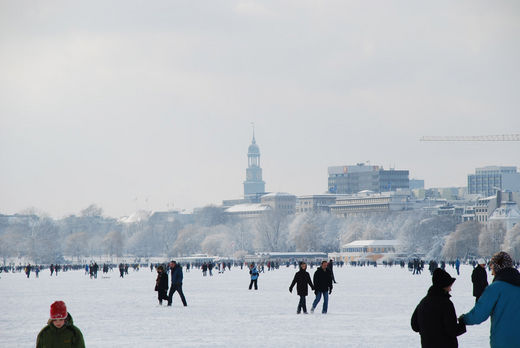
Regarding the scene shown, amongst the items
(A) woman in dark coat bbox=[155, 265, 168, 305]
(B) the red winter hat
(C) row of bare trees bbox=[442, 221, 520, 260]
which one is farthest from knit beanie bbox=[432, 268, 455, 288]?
(C) row of bare trees bbox=[442, 221, 520, 260]

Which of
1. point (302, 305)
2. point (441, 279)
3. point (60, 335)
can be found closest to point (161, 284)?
point (302, 305)

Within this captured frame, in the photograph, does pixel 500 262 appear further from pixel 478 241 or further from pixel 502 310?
pixel 478 241

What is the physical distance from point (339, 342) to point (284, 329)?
3.33 m

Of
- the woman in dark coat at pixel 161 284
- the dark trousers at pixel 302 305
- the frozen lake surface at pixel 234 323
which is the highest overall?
the woman in dark coat at pixel 161 284

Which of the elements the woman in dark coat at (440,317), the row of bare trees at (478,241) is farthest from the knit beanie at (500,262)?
the row of bare trees at (478,241)

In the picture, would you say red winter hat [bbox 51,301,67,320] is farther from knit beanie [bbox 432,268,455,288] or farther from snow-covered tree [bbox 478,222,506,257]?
snow-covered tree [bbox 478,222,506,257]

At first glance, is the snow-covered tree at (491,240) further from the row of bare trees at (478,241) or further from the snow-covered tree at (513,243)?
the snow-covered tree at (513,243)

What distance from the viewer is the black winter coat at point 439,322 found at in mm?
12070

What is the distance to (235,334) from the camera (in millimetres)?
23203

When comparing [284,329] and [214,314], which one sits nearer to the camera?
[284,329]

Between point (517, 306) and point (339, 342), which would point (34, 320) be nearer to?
point (339, 342)

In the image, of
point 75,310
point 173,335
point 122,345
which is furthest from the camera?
point 75,310

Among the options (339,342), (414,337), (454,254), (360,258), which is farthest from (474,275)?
(360,258)

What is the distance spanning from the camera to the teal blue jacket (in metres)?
11.9
